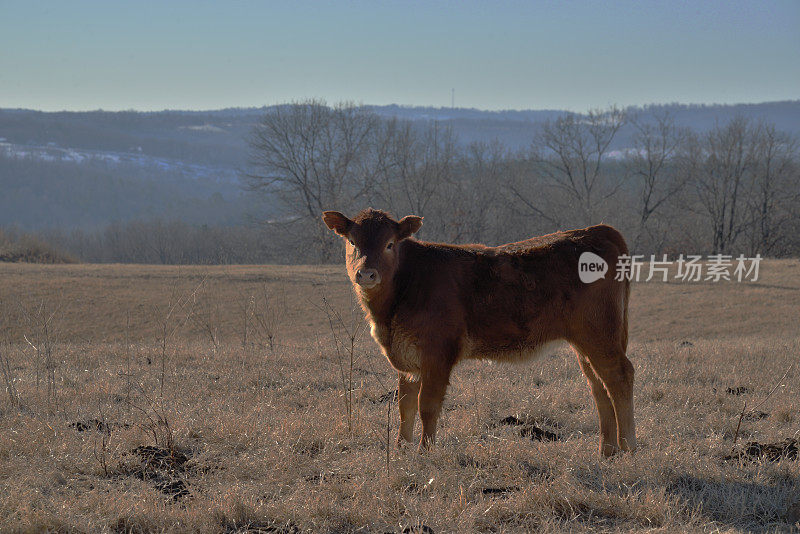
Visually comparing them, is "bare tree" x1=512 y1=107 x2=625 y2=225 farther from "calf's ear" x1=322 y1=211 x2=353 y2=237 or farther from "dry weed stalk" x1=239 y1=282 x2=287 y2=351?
"calf's ear" x1=322 y1=211 x2=353 y2=237

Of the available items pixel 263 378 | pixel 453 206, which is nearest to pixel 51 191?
pixel 453 206

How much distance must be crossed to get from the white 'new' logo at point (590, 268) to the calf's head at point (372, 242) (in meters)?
1.50

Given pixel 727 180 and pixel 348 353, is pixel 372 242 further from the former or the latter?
pixel 727 180

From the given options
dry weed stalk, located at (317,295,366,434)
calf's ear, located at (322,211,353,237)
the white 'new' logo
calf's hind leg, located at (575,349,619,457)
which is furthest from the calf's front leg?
the white 'new' logo

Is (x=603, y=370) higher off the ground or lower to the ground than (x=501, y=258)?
lower

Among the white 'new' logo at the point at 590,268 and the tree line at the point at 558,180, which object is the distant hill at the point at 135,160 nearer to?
the tree line at the point at 558,180

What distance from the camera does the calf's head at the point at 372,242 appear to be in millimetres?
5293

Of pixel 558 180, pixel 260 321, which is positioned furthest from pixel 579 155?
pixel 260 321

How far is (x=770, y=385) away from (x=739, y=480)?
349 cm

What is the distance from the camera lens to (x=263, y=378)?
8.10 m

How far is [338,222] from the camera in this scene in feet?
19.0

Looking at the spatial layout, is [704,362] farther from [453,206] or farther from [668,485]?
[453,206]

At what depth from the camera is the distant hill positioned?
117 metres

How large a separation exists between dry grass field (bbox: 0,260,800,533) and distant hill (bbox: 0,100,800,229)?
63.1 meters
